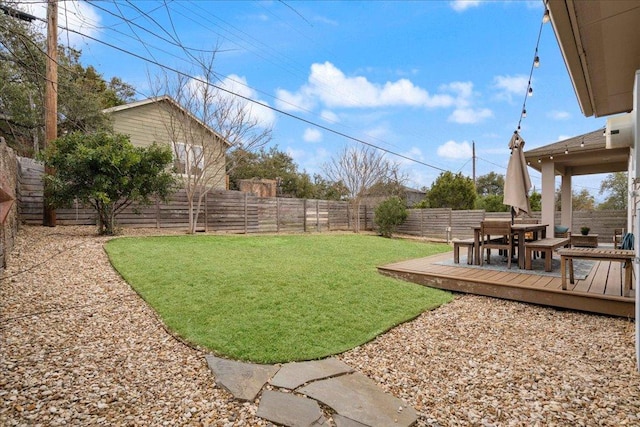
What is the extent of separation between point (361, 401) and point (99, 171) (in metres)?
8.14

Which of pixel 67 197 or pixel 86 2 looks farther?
pixel 67 197

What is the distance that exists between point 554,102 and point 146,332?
10.7 meters

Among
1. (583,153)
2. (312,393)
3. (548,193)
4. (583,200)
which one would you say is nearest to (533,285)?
(312,393)

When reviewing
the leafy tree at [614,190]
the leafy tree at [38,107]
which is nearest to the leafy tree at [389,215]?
the leafy tree at [614,190]

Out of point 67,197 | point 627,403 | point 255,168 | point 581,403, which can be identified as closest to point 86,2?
point 581,403

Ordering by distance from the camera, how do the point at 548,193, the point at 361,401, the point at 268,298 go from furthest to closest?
1. the point at 548,193
2. the point at 268,298
3. the point at 361,401

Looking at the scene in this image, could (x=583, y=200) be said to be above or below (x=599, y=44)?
below

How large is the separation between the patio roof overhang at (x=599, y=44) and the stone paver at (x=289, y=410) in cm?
393

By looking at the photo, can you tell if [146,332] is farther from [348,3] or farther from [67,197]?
[67,197]

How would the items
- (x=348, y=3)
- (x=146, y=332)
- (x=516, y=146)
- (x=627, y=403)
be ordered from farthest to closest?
(x=516, y=146), (x=348, y=3), (x=146, y=332), (x=627, y=403)

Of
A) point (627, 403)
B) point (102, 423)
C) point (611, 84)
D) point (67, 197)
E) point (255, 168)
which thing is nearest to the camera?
point (102, 423)

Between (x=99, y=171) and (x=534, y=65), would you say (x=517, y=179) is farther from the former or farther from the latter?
(x=99, y=171)

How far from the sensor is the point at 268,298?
13.7 feet

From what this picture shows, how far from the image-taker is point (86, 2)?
95.6 inches
